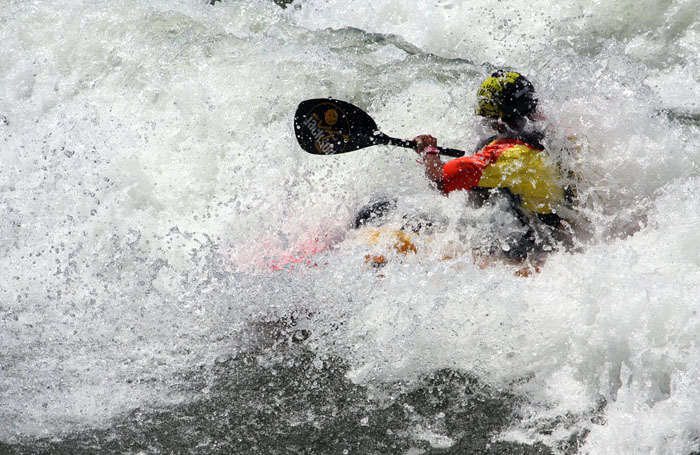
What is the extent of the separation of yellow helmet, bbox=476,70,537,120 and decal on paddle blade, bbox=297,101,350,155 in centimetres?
77

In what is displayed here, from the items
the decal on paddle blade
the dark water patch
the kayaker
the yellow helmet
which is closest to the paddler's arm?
the kayaker

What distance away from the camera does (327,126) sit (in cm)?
398

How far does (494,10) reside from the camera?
20.3ft

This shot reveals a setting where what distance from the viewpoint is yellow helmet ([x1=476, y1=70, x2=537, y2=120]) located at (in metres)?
3.65

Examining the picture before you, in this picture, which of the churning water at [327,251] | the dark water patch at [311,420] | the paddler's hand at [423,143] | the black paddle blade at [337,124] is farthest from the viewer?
the black paddle blade at [337,124]

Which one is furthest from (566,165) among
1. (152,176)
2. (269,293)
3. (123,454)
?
(152,176)

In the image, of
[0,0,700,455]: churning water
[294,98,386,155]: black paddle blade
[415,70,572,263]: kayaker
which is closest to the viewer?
[0,0,700,455]: churning water

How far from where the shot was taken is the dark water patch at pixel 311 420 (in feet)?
9.91

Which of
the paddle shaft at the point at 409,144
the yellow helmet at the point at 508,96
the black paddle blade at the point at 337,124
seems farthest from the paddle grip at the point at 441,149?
the yellow helmet at the point at 508,96

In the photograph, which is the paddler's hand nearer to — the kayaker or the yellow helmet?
the kayaker

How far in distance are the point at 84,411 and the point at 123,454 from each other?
0.35 m

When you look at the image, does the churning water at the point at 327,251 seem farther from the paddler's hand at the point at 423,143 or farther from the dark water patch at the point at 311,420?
the paddler's hand at the point at 423,143

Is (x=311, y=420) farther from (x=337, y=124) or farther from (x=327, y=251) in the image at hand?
(x=337, y=124)

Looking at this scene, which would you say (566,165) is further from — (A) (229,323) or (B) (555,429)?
(A) (229,323)
